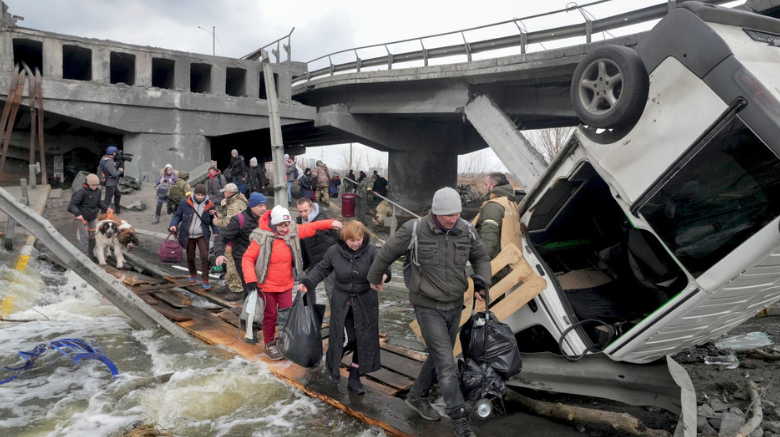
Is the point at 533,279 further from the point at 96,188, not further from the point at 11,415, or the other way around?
the point at 96,188

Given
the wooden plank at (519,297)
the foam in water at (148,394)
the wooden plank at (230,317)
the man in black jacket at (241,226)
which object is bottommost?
the foam in water at (148,394)

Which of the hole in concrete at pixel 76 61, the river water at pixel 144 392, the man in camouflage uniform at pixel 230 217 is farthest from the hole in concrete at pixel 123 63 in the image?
the river water at pixel 144 392

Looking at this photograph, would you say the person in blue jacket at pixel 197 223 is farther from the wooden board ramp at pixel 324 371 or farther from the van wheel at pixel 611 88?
the van wheel at pixel 611 88

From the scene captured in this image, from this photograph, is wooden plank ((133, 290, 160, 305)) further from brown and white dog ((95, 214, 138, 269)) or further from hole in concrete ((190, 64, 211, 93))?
hole in concrete ((190, 64, 211, 93))

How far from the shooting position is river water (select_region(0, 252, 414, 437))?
4047mm

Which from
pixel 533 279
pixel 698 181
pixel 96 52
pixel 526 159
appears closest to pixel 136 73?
pixel 96 52

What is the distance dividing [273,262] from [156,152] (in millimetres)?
14287

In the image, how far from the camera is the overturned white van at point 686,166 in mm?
2852

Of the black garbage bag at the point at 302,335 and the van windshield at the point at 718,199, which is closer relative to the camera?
the van windshield at the point at 718,199

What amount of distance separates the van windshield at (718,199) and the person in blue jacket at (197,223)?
21.3ft

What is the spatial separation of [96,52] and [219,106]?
4029mm

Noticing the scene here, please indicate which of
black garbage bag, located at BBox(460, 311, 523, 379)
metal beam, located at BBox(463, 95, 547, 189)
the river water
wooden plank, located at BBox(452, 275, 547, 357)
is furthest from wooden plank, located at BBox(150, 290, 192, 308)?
metal beam, located at BBox(463, 95, 547, 189)

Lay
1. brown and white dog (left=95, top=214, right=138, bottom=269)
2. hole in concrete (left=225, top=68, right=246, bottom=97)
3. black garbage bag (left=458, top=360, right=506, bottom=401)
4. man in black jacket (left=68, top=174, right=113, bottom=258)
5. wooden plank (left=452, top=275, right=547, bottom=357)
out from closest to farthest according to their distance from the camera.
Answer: black garbage bag (left=458, top=360, right=506, bottom=401)
wooden plank (left=452, top=275, right=547, bottom=357)
brown and white dog (left=95, top=214, right=138, bottom=269)
man in black jacket (left=68, top=174, right=113, bottom=258)
hole in concrete (left=225, top=68, right=246, bottom=97)

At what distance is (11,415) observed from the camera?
13.8ft
